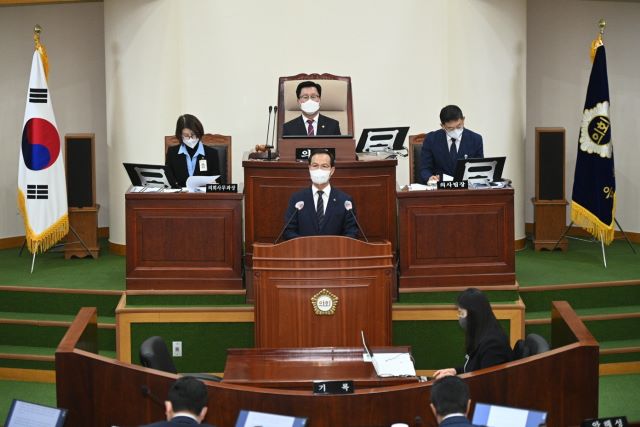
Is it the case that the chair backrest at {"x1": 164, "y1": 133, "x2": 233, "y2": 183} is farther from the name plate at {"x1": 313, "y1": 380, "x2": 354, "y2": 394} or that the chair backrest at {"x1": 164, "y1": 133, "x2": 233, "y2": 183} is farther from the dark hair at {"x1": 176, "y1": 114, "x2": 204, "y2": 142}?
the name plate at {"x1": 313, "y1": 380, "x2": 354, "y2": 394}

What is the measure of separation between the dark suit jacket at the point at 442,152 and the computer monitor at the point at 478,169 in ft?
1.53

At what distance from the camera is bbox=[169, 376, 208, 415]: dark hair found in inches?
191

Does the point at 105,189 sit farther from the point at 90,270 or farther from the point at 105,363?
the point at 105,363

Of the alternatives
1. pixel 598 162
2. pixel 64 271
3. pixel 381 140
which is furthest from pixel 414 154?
pixel 64 271

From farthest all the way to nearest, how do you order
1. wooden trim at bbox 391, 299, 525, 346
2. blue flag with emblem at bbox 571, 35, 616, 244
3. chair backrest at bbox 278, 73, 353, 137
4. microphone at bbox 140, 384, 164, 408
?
blue flag with emblem at bbox 571, 35, 616, 244
chair backrest at bbox 278, 73, 353, 137
wooden trim at bbox 391, 299, 525, 346
microphone at bbox 140, 384, 164, 408

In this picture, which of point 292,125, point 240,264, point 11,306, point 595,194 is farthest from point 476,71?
point 11,306

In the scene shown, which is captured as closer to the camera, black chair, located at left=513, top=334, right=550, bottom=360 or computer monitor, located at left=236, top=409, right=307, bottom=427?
computer monitor, located at left=236, top=409, right=307, bottom=427

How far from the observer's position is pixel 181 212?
8.16 metres

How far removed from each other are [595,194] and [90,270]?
4.33 metres

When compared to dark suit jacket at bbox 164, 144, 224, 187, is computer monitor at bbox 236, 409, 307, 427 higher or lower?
lower

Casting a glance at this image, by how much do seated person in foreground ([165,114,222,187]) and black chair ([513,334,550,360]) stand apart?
313cm

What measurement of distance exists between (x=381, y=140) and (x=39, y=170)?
3.28 meters

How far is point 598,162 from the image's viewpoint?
33.0 ft

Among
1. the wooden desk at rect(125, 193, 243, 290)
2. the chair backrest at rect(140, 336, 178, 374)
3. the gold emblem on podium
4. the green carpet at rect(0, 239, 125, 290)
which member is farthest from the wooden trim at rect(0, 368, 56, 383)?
the chair backrest at rect(140, 336, 178, 374)
